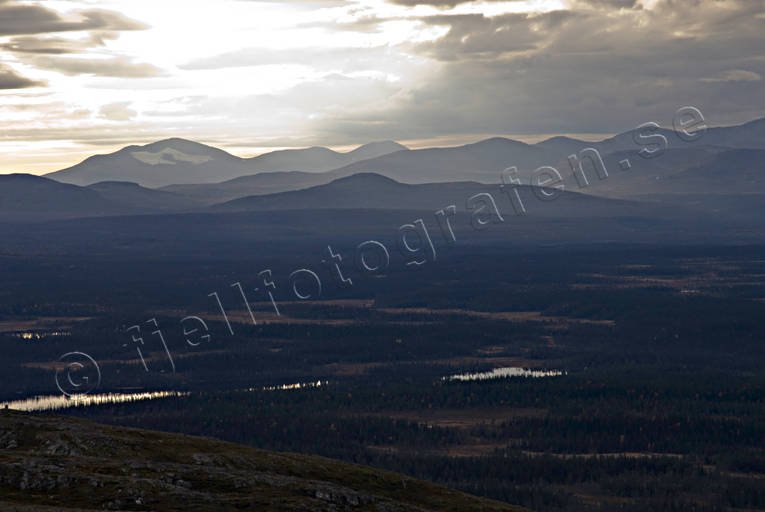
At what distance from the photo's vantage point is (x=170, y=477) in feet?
218

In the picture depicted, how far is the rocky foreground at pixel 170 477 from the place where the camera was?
200 feet

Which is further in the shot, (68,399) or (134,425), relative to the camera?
(68,399)

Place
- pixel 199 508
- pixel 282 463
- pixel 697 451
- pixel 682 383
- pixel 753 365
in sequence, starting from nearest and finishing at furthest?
pixel 199 508 < pixel 282 463 < pixel 697 451 < pixel 682 383 < pixel 753 365

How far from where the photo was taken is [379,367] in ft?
529

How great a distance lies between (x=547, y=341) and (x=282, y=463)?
374 feet

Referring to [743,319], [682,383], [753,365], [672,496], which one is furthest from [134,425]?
[743,319]

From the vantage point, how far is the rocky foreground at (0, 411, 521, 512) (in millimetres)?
61062

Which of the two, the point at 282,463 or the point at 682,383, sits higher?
the point at 282,463

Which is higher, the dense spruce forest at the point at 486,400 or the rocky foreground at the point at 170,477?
the rocky foreground at the point at 170,477

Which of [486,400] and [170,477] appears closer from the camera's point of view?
[170,477]

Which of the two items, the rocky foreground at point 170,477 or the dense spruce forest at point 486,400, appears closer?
the rocky foreground at point 170,477

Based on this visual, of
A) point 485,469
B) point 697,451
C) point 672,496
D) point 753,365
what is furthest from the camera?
point 753,365

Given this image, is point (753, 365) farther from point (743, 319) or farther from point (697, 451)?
point (697, 451)

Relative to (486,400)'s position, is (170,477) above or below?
above
